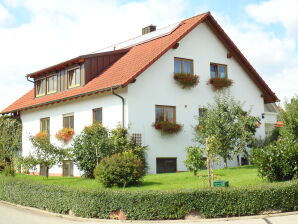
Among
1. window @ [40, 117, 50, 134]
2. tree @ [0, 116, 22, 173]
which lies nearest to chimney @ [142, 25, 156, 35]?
window @ [40, 117, 50, 134]

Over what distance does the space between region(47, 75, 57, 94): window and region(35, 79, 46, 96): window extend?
0.50 metres

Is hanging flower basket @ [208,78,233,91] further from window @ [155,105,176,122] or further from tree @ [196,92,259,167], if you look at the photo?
window @ [155,105,176,122]

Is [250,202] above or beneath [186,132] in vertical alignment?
beneath

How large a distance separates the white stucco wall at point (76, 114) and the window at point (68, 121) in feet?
0.71

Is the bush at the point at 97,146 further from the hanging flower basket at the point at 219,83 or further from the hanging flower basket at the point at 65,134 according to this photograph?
the hanging flower basket at the point at 219,83

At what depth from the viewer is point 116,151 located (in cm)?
1856

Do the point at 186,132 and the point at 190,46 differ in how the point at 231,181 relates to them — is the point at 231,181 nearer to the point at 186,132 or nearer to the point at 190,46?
the point at 186,132

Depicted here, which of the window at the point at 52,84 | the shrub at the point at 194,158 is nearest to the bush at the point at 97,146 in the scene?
the shrub at the point at 194,158

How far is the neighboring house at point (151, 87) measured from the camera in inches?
802

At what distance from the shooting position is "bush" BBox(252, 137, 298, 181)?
44.4ft

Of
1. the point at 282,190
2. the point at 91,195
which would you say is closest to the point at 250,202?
the point at 282,190

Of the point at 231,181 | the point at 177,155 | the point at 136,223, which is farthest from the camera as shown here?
the point at 177,155

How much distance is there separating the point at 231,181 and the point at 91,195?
484 cm

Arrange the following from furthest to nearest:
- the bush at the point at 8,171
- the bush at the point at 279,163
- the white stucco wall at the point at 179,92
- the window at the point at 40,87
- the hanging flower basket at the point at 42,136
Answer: the window at the point at 40,87 → the hanging flower basket at the point at 42,136 → the white stucco wall at the point at 179,92 → the bush at the point at 8,171 → the bush at the point at 279,163
